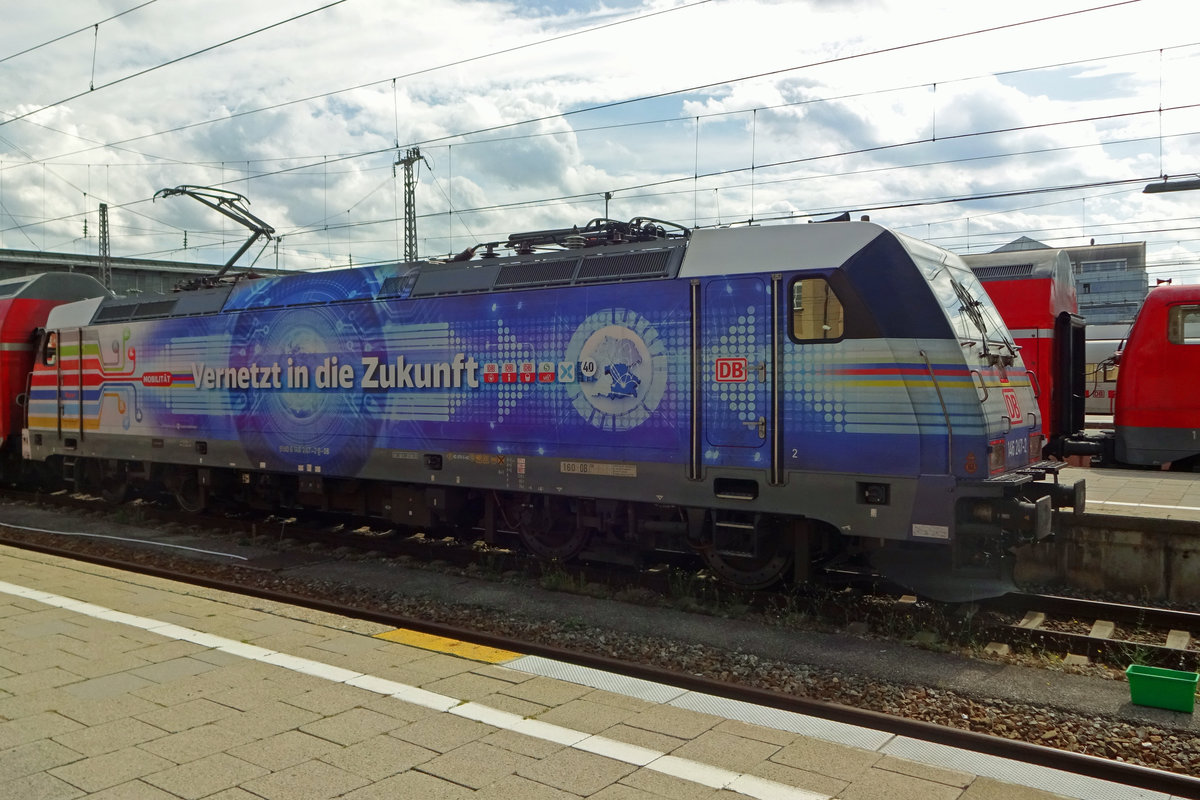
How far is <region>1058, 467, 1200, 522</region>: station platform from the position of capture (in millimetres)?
11992

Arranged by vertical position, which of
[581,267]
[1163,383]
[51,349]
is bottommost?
[1163,383]

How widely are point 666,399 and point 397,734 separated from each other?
4510 millimetres

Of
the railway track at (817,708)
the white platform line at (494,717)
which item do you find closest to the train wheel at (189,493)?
the railway track at (817,708)

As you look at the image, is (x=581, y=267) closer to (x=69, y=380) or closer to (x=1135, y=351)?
(x=69, y=380)

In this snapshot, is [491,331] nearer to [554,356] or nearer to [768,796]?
[554,356]

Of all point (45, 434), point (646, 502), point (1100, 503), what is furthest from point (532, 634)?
point (45, 434)

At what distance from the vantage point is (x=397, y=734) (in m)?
5.39

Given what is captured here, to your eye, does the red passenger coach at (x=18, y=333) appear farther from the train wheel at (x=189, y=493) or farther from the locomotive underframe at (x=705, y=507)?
the locomotive underframe at (x=705, y=507)

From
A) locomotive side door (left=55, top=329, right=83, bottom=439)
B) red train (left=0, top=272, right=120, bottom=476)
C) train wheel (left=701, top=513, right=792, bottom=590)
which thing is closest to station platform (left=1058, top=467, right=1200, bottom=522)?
train wheel (left=701, top=513, right=792, bottom=590)

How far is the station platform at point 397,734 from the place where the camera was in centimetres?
472

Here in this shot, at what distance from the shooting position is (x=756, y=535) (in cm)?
872

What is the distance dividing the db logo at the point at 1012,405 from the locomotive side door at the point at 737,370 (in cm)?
229

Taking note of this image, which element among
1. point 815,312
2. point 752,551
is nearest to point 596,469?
point 752,551

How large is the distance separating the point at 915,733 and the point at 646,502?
4.12 metres
